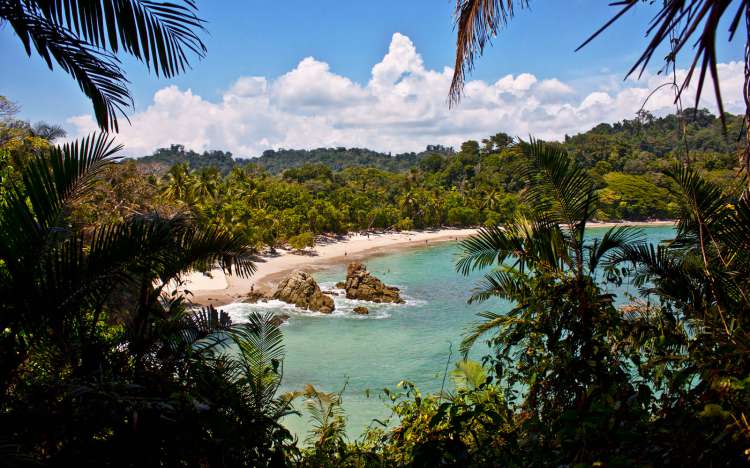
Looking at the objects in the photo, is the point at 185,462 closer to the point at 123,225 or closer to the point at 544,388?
the point at 123,225

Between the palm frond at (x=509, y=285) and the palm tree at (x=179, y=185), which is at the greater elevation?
the palm tree at (x=179, y=185)

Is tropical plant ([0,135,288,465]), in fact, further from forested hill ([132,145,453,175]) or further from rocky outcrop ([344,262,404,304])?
forested hill ([132,145,453,175])

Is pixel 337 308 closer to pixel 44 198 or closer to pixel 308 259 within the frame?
pixel 308 259

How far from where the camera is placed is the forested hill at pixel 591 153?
1408 inches

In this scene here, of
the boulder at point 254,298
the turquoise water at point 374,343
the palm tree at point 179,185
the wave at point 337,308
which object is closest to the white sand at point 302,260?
the boulder at point 254,298

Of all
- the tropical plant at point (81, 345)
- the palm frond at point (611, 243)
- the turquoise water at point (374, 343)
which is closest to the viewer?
the tropical plant at point (81, 345)

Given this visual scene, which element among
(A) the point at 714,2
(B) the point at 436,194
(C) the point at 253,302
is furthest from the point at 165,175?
(A) the point at 714,2

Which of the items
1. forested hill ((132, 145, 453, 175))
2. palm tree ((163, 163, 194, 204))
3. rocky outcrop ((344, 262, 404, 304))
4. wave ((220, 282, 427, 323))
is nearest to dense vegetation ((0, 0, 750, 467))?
wave ((220, 282, 427, 323))

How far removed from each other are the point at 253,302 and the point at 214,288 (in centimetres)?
351

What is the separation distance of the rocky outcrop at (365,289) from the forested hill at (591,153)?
13.4 metres

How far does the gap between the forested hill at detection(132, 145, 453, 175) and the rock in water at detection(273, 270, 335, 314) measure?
113 meters

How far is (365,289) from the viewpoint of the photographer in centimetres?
2581

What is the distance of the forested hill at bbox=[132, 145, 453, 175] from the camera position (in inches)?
5876

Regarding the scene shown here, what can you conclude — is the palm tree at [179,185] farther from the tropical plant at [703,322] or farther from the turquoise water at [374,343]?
the tropical plant at [703,322]
